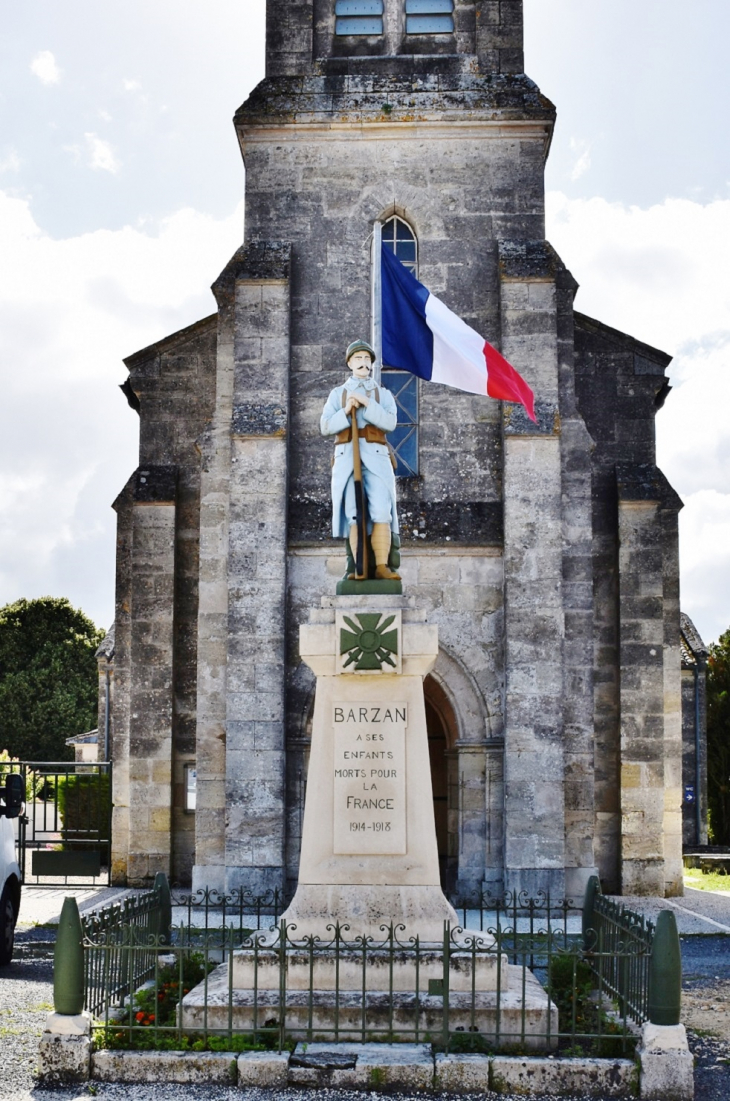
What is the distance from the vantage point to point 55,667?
55062 millimetres

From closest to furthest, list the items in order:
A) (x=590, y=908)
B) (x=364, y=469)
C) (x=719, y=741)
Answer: (x=364, y=469) → (x=590, y=908) → (x=719, y=741)

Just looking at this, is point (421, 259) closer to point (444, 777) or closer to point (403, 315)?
point (403, 315)

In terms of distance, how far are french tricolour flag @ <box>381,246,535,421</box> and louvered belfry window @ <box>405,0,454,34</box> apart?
242 inches

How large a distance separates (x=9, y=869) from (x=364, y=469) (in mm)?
6743

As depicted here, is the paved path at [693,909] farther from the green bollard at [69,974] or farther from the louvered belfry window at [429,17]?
the louvered belfry window at [429,17]

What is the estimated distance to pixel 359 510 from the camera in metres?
10.4

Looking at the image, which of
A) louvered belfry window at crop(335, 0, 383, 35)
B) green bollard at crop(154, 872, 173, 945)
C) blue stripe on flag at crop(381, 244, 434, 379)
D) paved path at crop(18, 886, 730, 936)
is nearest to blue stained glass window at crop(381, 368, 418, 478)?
blue stripe on flag at crop(381, 244, 434, 379)

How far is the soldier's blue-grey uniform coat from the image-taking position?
34.0ft

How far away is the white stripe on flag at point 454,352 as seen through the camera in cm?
1364

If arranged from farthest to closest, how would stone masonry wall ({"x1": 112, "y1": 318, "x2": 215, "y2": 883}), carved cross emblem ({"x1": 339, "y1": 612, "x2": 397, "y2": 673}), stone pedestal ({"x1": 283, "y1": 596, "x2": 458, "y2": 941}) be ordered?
stone masonry wall ({"x1": 112, "y1": 318, "x2": 215, "y2": 883}), carved cross emblem ({"x1": 339, "y1": 612, "x2": 397, "y2": 673}), stone pedestal ({"x1": 283, "y1": 596, "x2": 458, "y2": 941})

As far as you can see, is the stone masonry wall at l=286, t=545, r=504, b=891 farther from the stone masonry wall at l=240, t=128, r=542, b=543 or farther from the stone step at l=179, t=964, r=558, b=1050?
the stone step at l=179, t=964, r=558, b=1050

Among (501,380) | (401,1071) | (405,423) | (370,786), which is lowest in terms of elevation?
(401,1071)

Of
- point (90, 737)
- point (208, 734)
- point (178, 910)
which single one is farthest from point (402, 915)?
point (90, 737)

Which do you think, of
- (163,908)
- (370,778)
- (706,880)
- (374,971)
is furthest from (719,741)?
(374,971)
